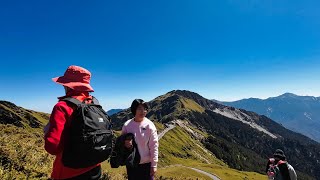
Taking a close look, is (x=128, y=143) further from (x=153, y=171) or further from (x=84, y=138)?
(x=84, y=138)

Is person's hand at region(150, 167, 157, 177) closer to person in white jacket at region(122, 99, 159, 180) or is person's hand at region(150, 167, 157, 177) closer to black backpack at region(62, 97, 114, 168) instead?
person in white jacket at region(122, 99, 159, 180)

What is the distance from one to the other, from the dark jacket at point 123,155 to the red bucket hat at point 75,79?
245 centimetres

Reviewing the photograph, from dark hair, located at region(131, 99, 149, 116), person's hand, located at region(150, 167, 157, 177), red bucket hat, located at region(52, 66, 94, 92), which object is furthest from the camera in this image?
dark hair, located at region(131, 99, 149, 116)

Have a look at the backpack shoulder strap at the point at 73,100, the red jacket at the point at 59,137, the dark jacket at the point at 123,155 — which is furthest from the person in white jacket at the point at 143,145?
the backpack shoulder strap at the point at 73,100

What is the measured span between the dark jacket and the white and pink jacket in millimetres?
190

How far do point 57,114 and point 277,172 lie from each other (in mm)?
10906

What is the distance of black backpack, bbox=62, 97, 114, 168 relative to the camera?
5641 millimetres

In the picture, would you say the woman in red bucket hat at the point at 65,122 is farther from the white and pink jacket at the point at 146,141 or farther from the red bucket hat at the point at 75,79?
the white and pink jacket at the point at 146,141

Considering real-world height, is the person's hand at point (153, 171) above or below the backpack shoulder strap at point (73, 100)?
below

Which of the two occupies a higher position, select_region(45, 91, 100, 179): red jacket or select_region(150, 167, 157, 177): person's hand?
select_region(45, 91, 100, 179): red jacket

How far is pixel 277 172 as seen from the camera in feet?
43.4

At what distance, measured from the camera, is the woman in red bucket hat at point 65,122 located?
544 centimetres

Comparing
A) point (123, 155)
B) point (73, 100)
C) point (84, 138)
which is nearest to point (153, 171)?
point (123, 155)

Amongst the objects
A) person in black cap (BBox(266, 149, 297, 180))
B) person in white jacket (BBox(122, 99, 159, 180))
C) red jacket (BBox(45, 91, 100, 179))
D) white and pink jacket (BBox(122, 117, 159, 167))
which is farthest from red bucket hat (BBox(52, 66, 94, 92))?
person in black cap (BBox(266, 149, 297, 180))
